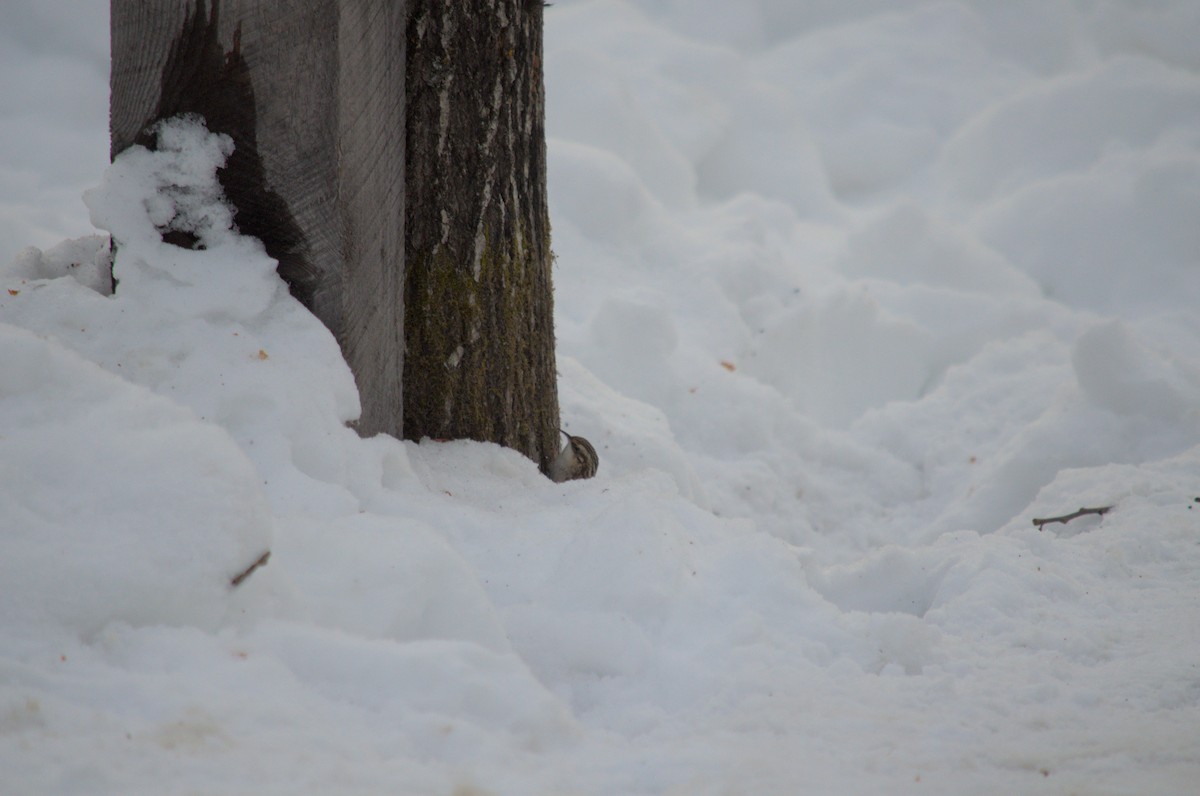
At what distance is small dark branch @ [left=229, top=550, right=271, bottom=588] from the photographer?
113 cm

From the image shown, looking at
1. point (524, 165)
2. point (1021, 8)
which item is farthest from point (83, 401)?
point (1021, 8)

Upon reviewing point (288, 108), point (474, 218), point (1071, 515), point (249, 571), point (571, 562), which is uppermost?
point (288, 108)

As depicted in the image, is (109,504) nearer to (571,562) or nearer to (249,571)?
(249,571)

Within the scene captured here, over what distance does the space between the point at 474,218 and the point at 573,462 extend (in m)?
0.63

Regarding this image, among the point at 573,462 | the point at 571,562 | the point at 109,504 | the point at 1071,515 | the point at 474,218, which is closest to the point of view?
the point at 109,504

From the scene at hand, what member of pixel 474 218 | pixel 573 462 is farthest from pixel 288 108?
pixel 573 462

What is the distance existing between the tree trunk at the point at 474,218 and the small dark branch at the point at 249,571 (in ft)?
2.72

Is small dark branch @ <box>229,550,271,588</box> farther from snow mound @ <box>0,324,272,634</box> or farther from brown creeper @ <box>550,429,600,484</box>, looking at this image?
brown creeper @ <box>550,429,600,484</box>

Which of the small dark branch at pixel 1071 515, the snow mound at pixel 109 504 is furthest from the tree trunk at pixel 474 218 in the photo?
the small dark branch at pixel 1071 515

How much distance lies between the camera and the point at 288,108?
1581mm

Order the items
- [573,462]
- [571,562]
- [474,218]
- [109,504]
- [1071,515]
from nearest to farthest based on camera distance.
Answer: [109,504]
[571,562]
[474,218]
[573,462]
[1071,515]

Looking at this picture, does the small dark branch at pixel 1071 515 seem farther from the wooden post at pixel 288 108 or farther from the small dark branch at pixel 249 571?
the small dark branch at pixel 249 571

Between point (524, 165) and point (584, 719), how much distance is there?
4.01 ft

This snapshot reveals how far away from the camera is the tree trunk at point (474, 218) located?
189cm
